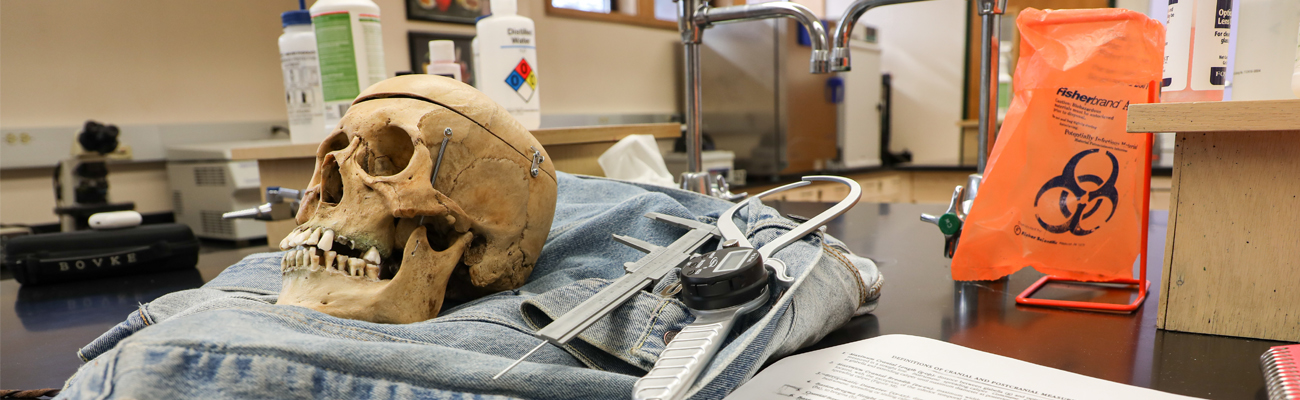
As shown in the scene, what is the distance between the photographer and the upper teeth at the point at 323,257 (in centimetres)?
53

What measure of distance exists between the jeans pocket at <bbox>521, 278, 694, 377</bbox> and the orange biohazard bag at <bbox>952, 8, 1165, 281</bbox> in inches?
15.0

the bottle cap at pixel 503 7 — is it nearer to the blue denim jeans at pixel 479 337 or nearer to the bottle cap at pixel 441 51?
the bottle cap at pixel 441 51

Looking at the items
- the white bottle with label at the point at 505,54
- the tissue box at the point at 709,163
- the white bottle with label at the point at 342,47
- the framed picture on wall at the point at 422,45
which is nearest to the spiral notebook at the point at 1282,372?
the white bottle with label at the point at 505,54

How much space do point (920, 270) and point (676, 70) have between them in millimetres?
2854

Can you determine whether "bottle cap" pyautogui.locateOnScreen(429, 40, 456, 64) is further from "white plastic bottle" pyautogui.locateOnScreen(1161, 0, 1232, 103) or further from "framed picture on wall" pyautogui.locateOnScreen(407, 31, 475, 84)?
"framed picture on wall" pyautogui.locateOnScreen(407, 31, 475, 84)

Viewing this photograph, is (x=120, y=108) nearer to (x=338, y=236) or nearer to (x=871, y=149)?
(x=338, y=236)

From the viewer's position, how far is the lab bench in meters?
0.49

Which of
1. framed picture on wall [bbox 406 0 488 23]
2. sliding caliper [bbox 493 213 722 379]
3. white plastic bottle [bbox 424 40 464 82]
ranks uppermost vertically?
framed picture on wall [bbox 406 0 488 23]

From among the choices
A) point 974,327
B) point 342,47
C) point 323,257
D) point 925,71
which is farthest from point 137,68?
point 925,71

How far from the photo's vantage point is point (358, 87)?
3.34 feet

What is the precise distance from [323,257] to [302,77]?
25.5 inches

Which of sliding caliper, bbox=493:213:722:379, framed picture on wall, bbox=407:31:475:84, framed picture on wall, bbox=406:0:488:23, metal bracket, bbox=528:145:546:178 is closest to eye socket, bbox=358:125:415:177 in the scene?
metal bracket, bbox=528:145:546:178

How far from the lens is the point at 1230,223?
1.77 feet

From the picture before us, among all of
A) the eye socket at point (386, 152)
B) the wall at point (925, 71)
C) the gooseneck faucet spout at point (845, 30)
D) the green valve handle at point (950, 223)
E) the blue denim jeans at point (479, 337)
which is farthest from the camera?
the wall at point (925, 71)
